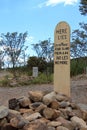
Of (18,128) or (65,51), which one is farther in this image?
(65,51)

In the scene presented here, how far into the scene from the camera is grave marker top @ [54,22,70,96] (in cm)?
995

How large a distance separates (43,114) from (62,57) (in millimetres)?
2224

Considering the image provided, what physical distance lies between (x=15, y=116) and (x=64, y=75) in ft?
8.93

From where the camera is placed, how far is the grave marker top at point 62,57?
32.6 ft

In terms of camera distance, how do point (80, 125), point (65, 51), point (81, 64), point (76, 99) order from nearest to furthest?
point (80, 125), point (65, 51), point (76, 99), point (81, 64)

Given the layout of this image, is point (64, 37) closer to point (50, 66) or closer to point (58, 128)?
point (58, 128)

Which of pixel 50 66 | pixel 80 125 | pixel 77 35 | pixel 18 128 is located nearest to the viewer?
pixel 18 128

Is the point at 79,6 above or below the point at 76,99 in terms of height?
above

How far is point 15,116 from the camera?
757 centimetres

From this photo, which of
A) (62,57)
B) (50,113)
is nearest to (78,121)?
(50,113)

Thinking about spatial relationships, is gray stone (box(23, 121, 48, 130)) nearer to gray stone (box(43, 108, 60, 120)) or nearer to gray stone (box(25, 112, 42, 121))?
gray stone (box(25, 112, 42, 121))

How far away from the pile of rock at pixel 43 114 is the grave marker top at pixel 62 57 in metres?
0.67

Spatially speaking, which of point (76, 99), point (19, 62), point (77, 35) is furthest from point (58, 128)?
point (19, 62)

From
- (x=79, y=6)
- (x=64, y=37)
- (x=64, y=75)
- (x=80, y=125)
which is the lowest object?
(x=80, y=125)
